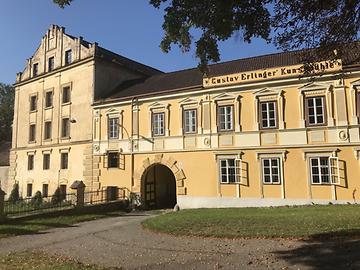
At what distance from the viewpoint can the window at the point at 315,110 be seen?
64.6ft

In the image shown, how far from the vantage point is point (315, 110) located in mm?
19859

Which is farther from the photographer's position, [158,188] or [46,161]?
[46,161]

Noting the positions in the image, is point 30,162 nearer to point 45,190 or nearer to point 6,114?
point 45,190

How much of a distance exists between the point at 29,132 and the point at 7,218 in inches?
651

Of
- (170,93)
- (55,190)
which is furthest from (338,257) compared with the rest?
(55,190)

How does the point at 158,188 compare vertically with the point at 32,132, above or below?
below

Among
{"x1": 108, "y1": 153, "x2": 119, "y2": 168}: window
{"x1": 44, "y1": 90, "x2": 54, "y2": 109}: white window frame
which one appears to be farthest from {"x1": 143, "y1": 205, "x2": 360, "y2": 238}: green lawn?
{"x1": 44, "y1": 90, "x2": 54, "y2": 109}: white window frame

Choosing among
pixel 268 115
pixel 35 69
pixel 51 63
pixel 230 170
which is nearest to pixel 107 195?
pixel 230 170

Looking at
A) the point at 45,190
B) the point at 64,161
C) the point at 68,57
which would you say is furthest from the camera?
the point at 68,57

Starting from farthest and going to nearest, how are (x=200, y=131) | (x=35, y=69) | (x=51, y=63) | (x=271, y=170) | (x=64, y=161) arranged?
(x=35, y=69) → (x=51, y=63) → (x=64, y=161) → (x=200, y=131) → (x=271, y=170)

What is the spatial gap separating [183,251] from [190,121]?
13.2 metres

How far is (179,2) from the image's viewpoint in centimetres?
748

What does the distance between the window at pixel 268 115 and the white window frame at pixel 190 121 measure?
4.26 metres

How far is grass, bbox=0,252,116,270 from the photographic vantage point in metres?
9.16
